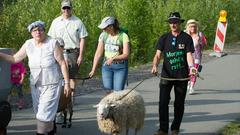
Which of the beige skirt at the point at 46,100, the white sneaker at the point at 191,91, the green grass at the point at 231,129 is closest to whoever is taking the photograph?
the beige skirt at the point at 46,100

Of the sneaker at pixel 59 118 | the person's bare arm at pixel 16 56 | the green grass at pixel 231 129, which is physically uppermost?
the person's bare arm at pixel 16 56

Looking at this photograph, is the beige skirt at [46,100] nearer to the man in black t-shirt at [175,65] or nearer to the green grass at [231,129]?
the man in black t-shirt at [175,65]

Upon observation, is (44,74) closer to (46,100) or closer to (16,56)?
(46,100)

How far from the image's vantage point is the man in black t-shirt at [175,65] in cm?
793

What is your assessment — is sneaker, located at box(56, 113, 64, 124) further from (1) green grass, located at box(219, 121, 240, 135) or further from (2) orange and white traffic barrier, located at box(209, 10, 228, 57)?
(2) orange and white traffic barrier, located at box(209, 10, 228, 57)

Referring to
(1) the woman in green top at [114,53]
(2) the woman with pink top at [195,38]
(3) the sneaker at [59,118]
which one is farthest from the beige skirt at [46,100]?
(2) the woman with pink top at [195,38]

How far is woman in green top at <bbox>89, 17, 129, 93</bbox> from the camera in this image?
8.28m

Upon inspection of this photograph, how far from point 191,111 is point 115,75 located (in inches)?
98.7

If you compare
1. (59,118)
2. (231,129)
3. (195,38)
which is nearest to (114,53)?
(59,118)

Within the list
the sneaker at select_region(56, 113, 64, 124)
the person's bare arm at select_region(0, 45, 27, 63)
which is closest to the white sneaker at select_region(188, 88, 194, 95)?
the sneaker at select_region(56, 113, 64, 124)

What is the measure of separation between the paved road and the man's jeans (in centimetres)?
78

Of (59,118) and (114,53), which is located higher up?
(114,53)

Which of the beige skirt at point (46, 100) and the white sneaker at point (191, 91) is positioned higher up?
the beige skirt at point (46, 100)

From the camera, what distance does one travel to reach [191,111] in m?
10.4
